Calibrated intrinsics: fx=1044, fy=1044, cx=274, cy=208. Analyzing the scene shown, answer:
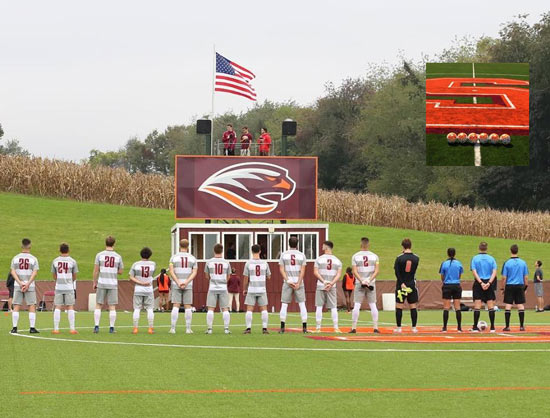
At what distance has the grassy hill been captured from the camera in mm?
54656

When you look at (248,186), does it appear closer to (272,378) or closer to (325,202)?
(272,378)

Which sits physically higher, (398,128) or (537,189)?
(398,128)

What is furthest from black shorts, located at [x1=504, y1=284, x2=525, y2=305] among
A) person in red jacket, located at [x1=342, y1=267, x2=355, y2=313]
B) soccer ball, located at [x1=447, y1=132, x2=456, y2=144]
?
soccer ball, located at [x1=447, y1=132, x2=456, y2=144]

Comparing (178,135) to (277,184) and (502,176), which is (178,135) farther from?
(277,184)

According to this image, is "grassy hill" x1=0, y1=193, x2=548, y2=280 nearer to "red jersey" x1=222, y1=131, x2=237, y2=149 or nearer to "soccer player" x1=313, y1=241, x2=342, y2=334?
"red jersey" x1=222, y1=131, x2=237, y2=149

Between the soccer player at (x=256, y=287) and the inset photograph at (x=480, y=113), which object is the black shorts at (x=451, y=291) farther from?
the inset photograph at (x=480, y=113)

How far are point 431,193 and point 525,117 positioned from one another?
2335 cm

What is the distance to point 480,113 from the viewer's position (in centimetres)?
5328

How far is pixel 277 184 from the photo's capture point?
38469 millimetres

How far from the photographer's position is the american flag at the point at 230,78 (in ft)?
124

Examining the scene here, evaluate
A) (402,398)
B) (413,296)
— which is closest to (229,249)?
(413,296)

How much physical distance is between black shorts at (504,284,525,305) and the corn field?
154ft

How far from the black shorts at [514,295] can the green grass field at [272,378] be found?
4.82 m

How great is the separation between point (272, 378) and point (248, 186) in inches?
1022
